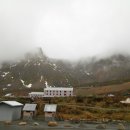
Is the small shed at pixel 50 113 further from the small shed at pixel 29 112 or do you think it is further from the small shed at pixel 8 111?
the small shed at pixel 8 111

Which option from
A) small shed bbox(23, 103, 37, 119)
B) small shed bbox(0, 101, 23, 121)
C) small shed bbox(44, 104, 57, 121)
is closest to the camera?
small shed bbox(0, 101, 23, 121)

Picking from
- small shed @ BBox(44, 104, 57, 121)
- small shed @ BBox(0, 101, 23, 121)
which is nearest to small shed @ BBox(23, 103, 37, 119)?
small shed @ BBox(0, 101, 23, 121)

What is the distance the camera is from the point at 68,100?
4190 inches

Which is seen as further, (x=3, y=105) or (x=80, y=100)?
(x=80, y=100)

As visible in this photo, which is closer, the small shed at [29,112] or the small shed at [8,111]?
the small shed at [8,111]

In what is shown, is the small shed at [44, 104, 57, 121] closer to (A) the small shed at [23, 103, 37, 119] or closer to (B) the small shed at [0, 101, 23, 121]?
(A) the small shed at [23, 103, 37, 119]

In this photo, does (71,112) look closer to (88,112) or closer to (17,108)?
(88,112)

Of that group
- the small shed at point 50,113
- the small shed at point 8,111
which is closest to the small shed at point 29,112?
the small shed at point 8,111

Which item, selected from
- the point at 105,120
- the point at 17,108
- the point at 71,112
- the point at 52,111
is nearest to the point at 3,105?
the point at 17,108

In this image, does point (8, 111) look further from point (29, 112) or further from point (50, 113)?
point (50, 113)

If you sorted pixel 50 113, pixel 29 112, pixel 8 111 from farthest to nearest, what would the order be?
pixel 29 112, pixel 50 113, pixel 8 111

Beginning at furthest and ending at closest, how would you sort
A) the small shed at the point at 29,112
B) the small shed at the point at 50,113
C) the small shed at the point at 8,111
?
1. the small shed at the point at 29,112
2. the small shed at the point at 50,113
3. the small shed at the point at 8,111

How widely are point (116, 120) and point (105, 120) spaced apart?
12.7ft

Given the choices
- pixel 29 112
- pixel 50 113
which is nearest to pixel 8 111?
pixel 29 112
